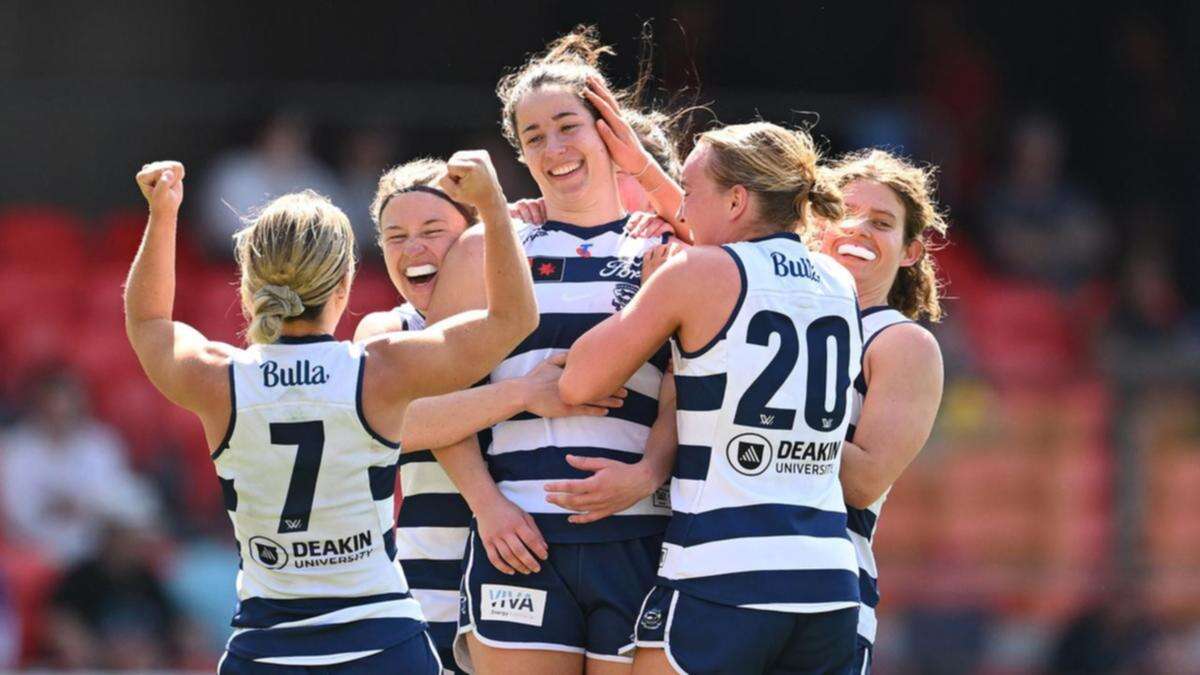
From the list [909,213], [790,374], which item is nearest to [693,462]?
[790,374]

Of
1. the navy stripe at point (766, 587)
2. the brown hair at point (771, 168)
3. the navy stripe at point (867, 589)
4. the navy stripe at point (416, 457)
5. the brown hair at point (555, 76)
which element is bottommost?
the navy stripe at point (867, 589)

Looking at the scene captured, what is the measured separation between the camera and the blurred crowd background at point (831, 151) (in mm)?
8875

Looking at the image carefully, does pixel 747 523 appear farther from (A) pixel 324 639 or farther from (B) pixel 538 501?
(A) pixel 324 639

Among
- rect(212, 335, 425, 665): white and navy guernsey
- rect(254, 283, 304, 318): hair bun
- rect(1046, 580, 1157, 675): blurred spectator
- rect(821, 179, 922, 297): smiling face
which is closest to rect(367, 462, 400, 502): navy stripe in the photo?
rect(212, 335, 425, 665): white and navy guernsey

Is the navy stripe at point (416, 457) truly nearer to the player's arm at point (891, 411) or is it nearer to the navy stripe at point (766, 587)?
the navy stripe at point (766, 587)

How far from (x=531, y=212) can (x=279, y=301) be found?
88 cm

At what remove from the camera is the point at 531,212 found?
4.20 meters

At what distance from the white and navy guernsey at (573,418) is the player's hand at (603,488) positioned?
1.9 inches

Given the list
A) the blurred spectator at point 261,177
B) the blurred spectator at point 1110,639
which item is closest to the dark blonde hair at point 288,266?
the blurred spectator at point 1110,639

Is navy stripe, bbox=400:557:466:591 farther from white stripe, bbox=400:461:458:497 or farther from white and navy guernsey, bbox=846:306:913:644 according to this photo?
white and navy guernsey, bbox=846:306:913:644

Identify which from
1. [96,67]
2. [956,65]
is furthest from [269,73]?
[956,65]

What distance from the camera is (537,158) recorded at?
160 inches

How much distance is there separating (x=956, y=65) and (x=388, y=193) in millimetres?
7859

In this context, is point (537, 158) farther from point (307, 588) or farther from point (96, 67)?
point (96, 67)
